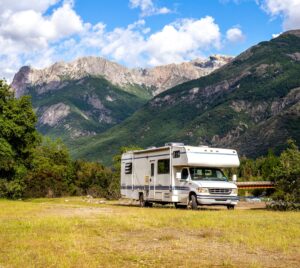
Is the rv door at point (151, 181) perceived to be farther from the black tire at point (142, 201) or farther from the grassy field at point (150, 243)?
the grassy field at point (150, 243)

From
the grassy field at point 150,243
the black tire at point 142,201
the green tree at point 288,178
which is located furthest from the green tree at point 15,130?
the grassy field at point 150,243

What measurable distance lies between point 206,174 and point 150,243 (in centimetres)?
1473

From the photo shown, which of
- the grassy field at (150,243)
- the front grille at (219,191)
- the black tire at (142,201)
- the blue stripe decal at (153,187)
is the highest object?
the blue stripe decal at (153,187)

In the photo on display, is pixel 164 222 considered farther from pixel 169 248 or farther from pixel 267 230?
pixel 169 248

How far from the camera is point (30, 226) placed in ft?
48.6

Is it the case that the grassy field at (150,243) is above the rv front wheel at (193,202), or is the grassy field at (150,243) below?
below

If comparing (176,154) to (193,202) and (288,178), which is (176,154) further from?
(288,178)

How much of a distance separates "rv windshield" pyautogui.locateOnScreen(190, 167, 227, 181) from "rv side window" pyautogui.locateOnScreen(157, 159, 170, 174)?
5.25 ft

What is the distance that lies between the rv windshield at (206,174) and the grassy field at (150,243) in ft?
30.6

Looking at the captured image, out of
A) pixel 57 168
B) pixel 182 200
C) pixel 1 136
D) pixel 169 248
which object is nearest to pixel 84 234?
pixel 169 248

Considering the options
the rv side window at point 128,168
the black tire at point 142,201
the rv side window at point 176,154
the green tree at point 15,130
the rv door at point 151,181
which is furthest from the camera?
the green tree at point 15,130

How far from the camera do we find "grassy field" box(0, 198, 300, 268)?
9469 mm

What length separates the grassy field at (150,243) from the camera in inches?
373

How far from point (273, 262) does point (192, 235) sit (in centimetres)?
407
